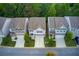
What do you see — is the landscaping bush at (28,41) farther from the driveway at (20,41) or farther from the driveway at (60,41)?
the driveway at (60,41)

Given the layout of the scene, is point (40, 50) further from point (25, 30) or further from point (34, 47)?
point (25, 30)

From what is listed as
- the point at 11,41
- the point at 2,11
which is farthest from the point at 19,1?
the point at 11,41

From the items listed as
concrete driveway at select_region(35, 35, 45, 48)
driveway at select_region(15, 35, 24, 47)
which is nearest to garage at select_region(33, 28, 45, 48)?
concrete driveway at select_region(35, 35, 45, 48)

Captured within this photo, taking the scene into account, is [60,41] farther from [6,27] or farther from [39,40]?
[6,27]

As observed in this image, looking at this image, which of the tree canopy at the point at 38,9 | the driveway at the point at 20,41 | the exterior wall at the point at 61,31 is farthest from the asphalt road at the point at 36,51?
the tree canopy at the point at 38,9

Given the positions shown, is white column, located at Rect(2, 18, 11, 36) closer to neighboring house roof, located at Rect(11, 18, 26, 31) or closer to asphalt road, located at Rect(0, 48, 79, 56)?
neighboring house roof, located at Rect(11, 18, 26, 31)

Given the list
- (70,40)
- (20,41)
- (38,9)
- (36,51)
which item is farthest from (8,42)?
(70,40)
